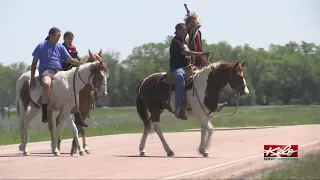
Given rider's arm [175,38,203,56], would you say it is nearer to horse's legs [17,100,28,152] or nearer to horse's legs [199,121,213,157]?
horse's legs [199,121,213,157]

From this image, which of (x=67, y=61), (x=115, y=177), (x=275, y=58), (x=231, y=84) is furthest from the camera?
(x=275, y=58)

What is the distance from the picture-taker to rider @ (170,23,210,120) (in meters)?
15.9

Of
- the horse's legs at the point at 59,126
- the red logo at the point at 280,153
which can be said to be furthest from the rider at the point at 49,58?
the red logo at the point at 280,153

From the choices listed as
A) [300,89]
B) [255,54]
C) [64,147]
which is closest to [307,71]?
[300,89]

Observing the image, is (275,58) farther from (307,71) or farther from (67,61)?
(67,61)

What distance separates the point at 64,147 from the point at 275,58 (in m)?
135

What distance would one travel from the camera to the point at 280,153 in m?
16.2

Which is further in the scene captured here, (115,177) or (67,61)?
(67,61)

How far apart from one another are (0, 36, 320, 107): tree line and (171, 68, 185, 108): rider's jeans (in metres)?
94.1

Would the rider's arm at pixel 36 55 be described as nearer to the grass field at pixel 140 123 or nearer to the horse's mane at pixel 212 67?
the horse's mane at pixel 212 67

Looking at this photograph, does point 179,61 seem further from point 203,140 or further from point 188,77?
point 203,140

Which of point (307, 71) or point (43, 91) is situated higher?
point (43, 91)

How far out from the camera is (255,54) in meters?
142

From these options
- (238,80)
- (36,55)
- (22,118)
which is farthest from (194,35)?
(22,118)
